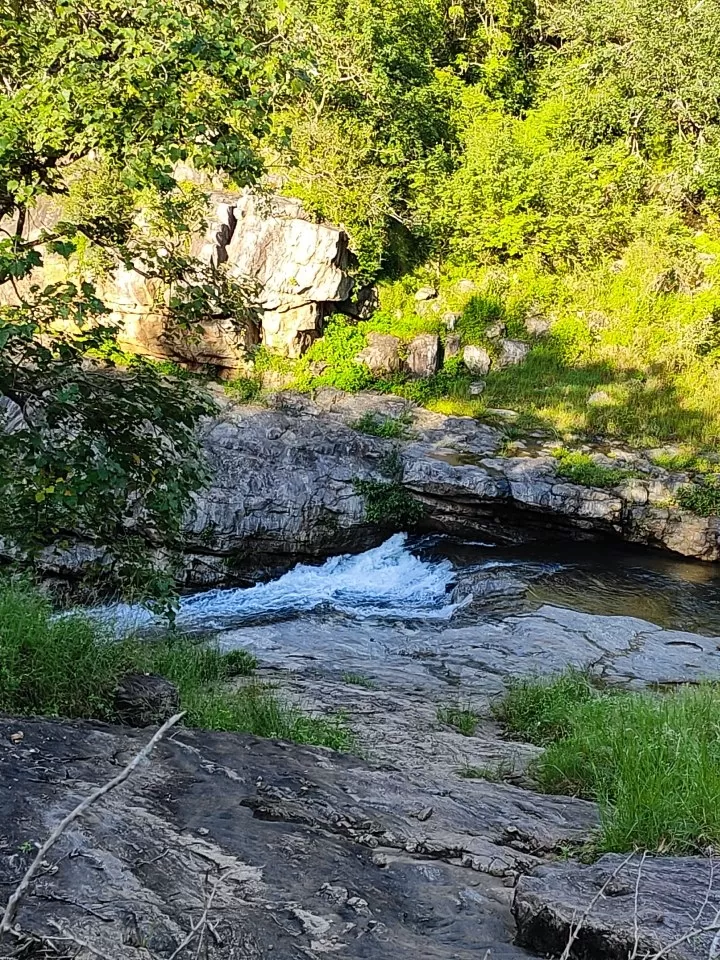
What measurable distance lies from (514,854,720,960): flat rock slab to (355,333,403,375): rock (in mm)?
13982

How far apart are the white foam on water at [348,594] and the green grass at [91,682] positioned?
4.46 m

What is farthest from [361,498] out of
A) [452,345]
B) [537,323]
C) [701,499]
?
[537,323]

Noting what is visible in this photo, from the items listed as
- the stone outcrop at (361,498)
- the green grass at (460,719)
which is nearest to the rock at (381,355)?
the stone outcrop at (361,498)

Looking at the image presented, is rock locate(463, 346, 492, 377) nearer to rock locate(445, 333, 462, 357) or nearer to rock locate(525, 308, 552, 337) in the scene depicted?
rock locate(445, 333, 462, 357)

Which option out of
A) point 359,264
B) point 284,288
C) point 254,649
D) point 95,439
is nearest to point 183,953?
point 95,439

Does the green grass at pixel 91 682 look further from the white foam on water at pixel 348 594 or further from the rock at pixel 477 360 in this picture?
the rock at pixel 477 360

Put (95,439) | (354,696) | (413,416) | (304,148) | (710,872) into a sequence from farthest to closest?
(304,148)
(413,416)
(354,696)
(95,439)
(710,872)

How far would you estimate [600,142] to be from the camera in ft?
66.8

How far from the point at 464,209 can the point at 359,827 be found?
677 inches

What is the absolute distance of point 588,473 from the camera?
13.1 m

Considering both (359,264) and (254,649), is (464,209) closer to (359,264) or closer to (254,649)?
(359,264)

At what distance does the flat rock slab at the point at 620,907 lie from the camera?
2.47 meters

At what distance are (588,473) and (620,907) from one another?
11.0 metres

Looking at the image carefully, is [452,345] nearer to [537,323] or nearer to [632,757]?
[537,323]
